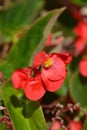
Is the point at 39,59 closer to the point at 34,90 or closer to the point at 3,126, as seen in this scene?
the point at 34,90

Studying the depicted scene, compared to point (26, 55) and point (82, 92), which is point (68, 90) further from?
point (26, 55)

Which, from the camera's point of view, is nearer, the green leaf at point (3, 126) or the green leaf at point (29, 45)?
the green leaf at point (3, 126)

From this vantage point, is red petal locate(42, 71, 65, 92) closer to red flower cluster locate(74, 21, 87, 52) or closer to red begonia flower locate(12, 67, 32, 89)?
red begonia flower locate(12, 67, 32, 89)

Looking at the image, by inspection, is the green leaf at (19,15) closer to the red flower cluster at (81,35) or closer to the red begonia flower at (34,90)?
the red flower cluster at (81,35)

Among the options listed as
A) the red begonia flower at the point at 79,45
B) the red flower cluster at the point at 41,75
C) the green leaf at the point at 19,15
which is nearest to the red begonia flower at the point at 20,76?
the red flower cluster at the point at 41,75

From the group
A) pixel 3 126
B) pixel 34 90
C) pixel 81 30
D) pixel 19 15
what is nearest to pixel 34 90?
pixel 34 90

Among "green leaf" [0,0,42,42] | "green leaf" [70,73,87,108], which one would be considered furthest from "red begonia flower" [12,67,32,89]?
"green leaf" [0,0,42,42]

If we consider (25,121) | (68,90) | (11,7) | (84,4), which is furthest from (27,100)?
(84,4)

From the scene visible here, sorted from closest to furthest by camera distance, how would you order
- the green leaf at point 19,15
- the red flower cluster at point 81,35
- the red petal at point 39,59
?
1. the red petal at point 39,59
2. the green leaf at point 19,15
3. the red flower cluster at point 81,35
